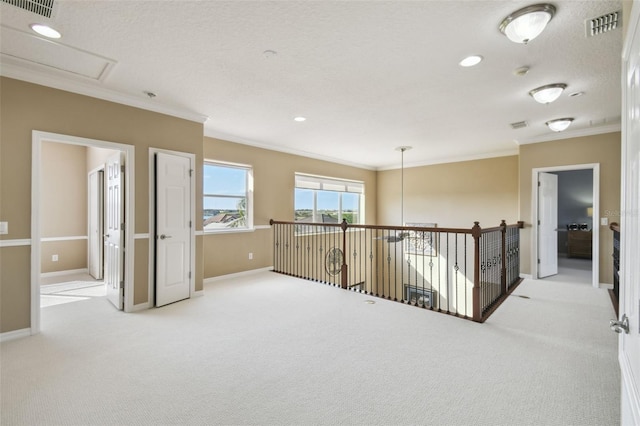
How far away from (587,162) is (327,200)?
504 cm

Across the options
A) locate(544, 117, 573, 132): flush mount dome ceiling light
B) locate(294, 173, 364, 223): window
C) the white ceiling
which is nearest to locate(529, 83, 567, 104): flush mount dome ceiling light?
the white ceiling

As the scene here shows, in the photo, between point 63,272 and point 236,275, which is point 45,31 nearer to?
point 236,275

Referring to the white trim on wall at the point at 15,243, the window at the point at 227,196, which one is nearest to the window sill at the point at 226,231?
the window at the point at 227,196

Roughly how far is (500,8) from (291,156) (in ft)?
16.1

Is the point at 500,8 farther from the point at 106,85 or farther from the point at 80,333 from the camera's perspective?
the point at 80,333

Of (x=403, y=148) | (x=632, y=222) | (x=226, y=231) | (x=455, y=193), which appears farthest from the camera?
(x=455, y=193)

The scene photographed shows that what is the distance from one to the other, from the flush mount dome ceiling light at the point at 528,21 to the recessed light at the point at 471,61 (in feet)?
1.55

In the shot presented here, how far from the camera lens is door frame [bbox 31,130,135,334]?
9.85 feet

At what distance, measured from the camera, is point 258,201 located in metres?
5.88

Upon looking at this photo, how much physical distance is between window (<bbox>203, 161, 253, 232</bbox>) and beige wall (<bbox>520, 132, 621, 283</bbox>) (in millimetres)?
5258

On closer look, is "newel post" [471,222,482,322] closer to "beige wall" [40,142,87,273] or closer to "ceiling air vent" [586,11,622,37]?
"ceiling air vent" [586,11,622,37]

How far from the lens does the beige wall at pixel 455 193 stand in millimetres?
6582

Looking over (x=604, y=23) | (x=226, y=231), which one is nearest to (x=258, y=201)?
(x=226, y=231)

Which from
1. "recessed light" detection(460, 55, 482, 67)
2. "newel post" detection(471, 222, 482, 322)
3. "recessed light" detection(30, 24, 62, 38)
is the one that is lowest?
"newel post" detection(471, 222, 482, 322)
